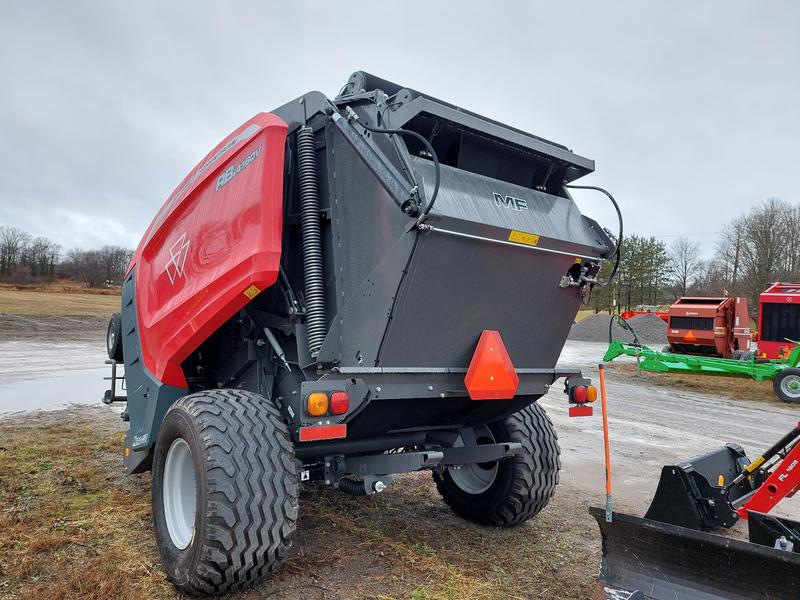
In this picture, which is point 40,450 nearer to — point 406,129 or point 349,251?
point 349,251

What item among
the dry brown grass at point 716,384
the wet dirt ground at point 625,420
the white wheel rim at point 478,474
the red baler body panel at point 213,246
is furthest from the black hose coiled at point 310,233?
the dry brown grass at point 716,384

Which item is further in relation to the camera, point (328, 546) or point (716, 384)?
point (716, 384)

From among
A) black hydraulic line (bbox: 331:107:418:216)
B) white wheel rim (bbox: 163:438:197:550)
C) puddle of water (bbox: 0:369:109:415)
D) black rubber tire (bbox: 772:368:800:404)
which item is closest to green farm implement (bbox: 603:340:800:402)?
black rubber tire (bbox: 772:368:800:404)

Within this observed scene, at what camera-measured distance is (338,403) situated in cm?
315

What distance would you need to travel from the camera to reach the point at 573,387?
4172 mm

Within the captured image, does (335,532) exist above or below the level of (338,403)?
below

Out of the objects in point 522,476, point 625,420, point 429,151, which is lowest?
point 625,420

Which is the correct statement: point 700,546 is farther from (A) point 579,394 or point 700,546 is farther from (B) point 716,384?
(B) point 716,384

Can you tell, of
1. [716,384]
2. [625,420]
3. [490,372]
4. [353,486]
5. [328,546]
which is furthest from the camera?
[716,384]

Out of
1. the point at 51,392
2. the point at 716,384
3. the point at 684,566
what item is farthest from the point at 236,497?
the point at 716,384

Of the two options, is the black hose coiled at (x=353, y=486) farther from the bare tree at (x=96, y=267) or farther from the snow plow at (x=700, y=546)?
the bare tree at (x=96, y=267)

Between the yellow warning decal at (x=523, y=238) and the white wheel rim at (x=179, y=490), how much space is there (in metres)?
2.15

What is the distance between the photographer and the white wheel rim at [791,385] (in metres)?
12.9

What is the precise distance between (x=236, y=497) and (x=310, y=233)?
147 cm
